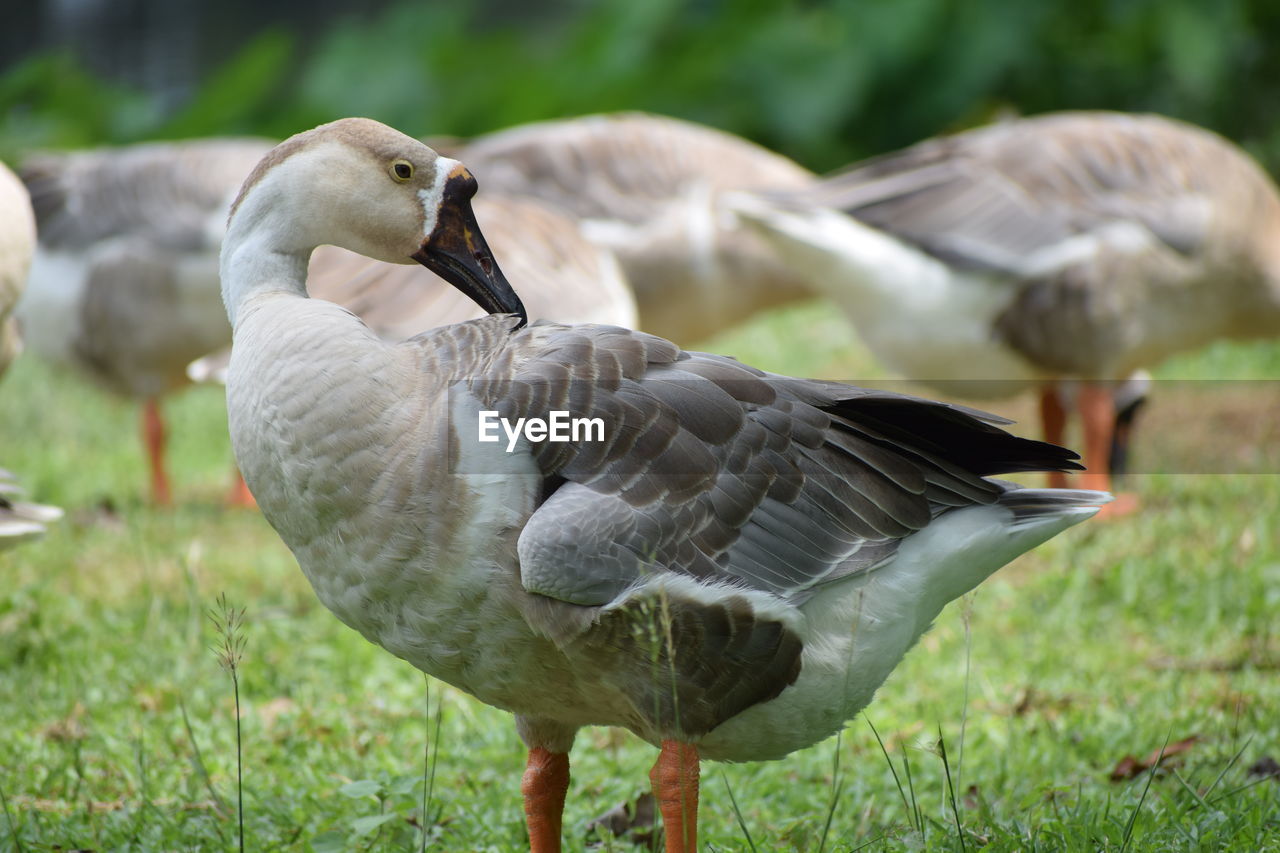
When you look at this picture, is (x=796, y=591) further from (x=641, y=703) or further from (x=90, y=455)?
(x=90, y=455)

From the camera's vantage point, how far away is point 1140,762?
3375 mm

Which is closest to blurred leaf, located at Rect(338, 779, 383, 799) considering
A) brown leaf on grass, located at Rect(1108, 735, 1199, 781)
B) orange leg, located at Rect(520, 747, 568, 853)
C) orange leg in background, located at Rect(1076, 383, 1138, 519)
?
orange leg, located at Rect(520, 747, 568, 853)

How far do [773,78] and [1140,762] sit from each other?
7.66 meters

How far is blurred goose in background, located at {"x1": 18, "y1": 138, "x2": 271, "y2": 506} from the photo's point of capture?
6.55 m

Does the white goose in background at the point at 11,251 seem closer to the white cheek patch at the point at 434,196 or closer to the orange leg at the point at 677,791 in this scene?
the white cheek patch at the point at 434,196

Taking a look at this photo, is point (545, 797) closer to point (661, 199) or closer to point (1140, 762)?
point (1140, 762)

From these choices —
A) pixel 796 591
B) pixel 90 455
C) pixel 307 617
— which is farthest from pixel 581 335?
pixel 90 455

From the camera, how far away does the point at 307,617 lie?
4.71 m

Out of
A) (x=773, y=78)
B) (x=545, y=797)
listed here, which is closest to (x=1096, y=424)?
(x=545, y=797)

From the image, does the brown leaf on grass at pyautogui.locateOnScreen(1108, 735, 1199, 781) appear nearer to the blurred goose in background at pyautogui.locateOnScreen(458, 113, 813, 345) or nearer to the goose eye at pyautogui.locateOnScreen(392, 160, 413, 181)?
the goose eye at pyautogui.locateOnScreen(392, 160, 413, 181)

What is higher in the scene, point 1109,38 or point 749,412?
point 1109,38

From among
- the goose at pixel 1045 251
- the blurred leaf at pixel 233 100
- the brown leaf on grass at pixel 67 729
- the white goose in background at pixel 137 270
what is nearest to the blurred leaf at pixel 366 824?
the brown leaf on grass at pixel 67 729

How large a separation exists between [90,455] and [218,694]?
13.2 ft

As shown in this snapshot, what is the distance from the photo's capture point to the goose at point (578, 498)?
2457 millimetres
